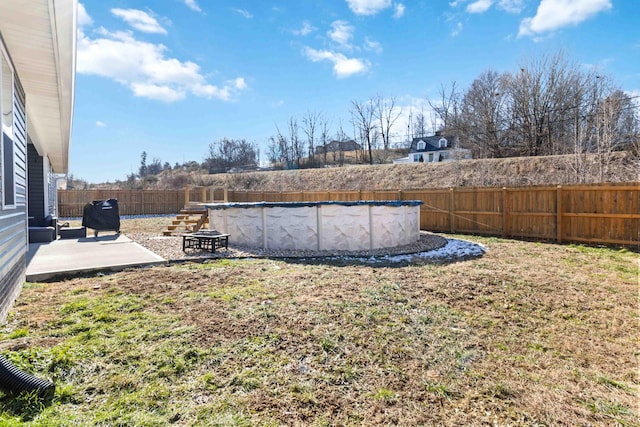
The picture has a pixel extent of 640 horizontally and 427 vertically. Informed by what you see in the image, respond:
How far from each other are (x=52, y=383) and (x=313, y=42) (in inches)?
757

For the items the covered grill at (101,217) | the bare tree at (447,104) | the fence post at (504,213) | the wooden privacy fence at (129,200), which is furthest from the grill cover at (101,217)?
the bare tree at (447,104)

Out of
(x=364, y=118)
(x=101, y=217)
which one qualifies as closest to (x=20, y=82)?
(x=101, y=217)

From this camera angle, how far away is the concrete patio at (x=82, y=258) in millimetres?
5602

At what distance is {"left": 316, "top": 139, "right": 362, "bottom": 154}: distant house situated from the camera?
41.3 meters

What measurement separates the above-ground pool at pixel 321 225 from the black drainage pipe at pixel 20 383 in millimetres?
6256

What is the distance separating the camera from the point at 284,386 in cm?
241

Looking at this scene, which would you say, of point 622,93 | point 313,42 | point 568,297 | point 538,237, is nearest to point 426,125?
point 622,93

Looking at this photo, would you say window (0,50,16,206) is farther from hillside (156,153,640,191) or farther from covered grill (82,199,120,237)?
hillside (156,153,640,191)

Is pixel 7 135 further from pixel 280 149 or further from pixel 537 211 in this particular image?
pixel 280 149

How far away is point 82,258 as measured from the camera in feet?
22.2

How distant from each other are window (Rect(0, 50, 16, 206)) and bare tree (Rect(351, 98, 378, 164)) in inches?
1407

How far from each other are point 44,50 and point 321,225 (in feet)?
19.0

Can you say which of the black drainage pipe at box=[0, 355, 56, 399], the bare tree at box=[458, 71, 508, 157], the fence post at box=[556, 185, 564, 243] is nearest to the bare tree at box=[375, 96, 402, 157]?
the bare tree at box=[458, 71, 508, 157]

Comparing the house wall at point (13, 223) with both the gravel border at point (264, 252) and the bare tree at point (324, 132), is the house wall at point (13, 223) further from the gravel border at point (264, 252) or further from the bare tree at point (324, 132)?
the bare tree at point (324, 132)
